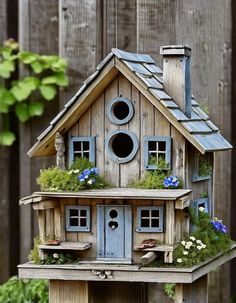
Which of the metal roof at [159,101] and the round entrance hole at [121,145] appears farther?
the round entrance hole at [121,145]

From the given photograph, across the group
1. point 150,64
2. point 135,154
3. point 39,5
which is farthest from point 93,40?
point 135,154

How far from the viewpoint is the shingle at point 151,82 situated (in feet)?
14.2

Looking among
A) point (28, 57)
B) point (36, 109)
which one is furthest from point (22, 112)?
point (28, 57)

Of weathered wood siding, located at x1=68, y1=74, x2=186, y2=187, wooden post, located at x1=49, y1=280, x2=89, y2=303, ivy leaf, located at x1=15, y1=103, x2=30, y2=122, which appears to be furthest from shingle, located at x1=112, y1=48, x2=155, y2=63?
ivy leaf, located at x1=15, y1=103, x2=30, y2=122

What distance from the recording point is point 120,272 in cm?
425

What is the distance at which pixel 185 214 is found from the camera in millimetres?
4379

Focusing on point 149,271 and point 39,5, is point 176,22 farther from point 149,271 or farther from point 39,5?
point 149,271

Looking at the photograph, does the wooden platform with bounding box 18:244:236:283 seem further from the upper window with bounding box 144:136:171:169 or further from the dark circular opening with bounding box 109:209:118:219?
the upper window with bounding box 144:136:171:169

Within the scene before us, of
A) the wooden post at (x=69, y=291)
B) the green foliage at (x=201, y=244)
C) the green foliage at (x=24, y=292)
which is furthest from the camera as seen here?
the green foliage at (x=24, y=292)

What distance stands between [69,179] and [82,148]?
0.20 meters

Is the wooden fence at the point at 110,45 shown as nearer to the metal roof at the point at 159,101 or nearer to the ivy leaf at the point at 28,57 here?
the ivy leaf at the point at 28,57

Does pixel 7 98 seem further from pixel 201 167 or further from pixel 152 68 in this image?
pixel 201 167

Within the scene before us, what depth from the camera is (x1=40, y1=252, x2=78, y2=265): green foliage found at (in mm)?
4363

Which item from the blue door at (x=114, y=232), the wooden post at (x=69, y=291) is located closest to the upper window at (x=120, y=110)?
the blue door at (x=114, y=232)
